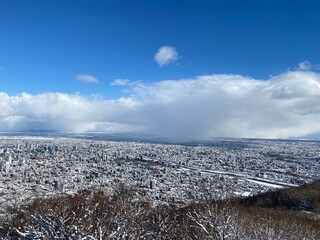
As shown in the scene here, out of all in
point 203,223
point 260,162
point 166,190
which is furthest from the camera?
point 260,162

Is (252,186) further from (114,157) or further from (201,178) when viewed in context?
(114,157)

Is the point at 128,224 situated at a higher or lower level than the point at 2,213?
higher

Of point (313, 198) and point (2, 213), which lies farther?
point (313, 198)

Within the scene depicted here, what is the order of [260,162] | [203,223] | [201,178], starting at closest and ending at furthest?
[203,223] → [201,178] → [260,162]

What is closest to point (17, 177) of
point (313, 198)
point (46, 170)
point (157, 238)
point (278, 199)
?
point (46, 170)

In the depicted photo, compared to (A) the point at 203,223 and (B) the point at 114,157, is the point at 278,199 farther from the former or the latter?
(B) the point at 114,157

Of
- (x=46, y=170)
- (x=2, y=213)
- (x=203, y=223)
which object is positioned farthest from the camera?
(x=46, y=170)

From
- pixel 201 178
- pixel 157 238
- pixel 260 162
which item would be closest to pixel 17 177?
pixel 201 178

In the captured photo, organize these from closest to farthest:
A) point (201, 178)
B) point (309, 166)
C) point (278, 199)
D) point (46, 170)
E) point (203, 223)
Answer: point (203, 223)
point (278, 199)
point (201, 178)
point (46, 170)
point (309, 166)

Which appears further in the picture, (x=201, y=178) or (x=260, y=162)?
(x=260, y=162)
